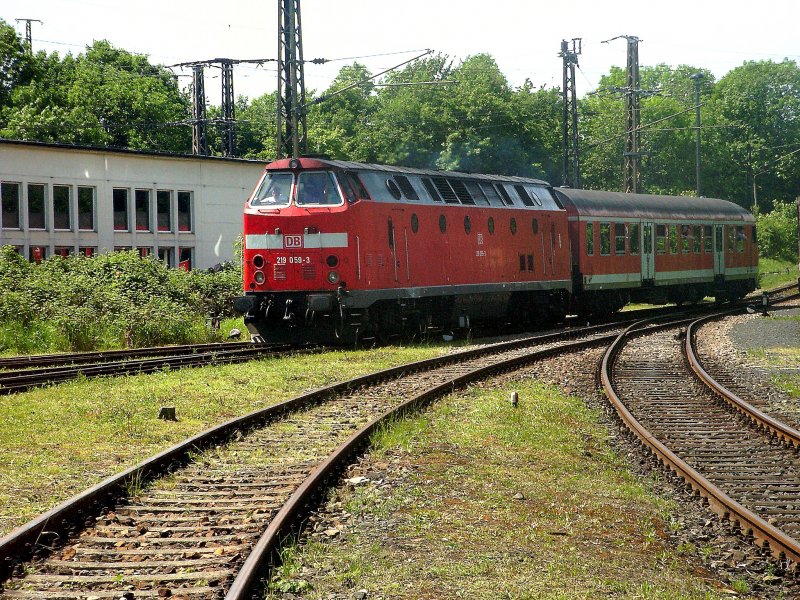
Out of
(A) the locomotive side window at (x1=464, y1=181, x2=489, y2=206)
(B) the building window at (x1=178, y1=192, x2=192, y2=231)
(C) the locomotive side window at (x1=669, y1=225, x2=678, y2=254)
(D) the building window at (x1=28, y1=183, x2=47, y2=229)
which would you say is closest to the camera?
(A) the locomotive side window at (x1=464, y1=181, x2=489, y2=206)

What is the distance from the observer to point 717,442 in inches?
413

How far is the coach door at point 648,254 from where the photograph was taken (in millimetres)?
30219

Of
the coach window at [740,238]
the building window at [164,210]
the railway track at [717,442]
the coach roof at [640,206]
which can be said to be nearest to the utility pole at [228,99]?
the building window at [164,210]

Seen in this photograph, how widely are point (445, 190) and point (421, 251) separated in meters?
1.67

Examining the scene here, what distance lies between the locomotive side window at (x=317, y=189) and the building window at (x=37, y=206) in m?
16.7

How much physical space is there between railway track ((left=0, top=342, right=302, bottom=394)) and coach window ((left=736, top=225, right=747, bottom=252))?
825 inches

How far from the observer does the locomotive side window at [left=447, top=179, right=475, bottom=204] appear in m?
22.0

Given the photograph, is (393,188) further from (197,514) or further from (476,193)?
(197,514)

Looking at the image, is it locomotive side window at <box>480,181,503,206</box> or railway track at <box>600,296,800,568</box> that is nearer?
railway track at <box>600,296,800,568</box>

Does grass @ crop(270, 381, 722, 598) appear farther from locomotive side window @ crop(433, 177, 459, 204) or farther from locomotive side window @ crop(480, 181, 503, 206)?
locomotive side window @ crop(480, 181, 503, 206)

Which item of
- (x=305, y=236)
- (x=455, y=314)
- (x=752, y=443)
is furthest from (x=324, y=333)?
(x=752, y=443)

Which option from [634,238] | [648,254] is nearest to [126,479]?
[634,238]

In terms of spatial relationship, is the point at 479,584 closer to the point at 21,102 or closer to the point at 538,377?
the point at 538,377

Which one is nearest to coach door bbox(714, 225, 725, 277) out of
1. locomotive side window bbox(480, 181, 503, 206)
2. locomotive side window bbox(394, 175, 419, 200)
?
locomotive side window bbox(480, 181, 503, 206)
